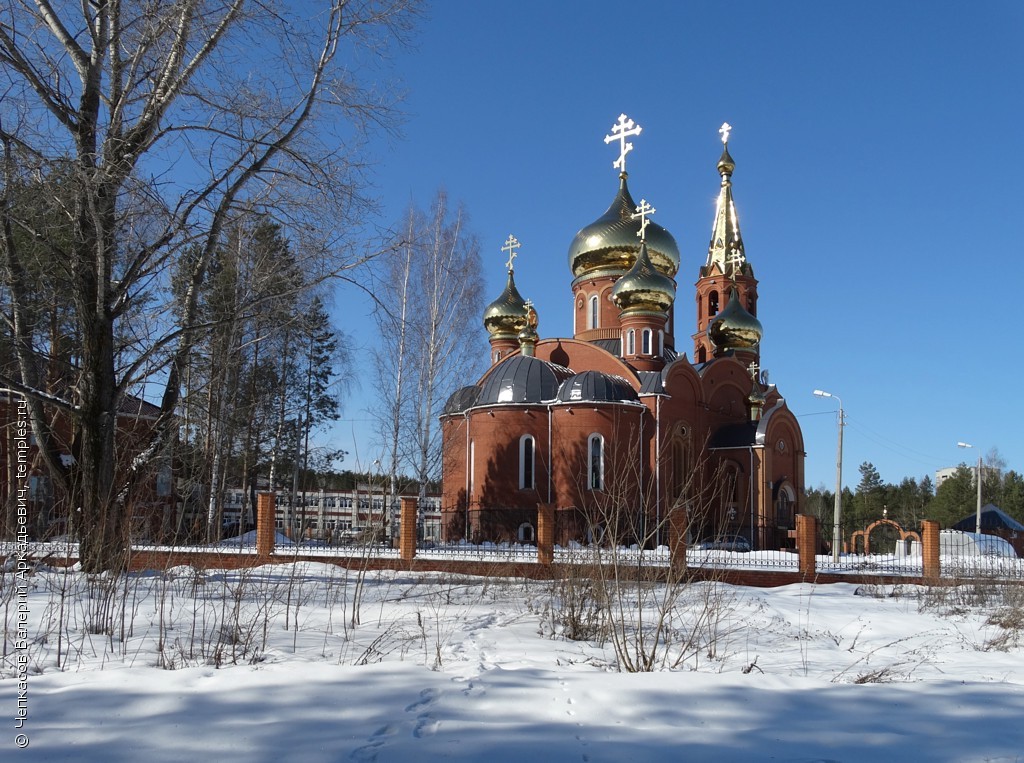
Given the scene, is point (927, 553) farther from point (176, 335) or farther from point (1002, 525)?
point (1002, 525)

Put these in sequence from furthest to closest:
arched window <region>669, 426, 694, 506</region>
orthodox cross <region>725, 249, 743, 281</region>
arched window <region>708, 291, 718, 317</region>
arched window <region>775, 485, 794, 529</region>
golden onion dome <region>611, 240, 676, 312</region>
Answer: arched window <region>708, 291, 718, 317</region>, orthodox cross <region>725, 249, 743, 281</region>, arched window <region>775, 485, 794, 529</region>, golden onion dome <region>611, 240, 676, 312</region>, arched window <region>669, 426, 694, 506</region>

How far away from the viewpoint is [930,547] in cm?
1368

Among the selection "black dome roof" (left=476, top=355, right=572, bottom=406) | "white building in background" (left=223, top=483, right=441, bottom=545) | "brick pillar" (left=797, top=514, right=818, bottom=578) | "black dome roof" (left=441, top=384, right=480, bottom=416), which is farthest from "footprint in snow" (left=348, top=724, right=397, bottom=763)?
"black dome roof" (left=441, top=384, right=480, bottom=416)

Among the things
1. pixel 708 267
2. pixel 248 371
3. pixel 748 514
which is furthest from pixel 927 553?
pixel 708 267

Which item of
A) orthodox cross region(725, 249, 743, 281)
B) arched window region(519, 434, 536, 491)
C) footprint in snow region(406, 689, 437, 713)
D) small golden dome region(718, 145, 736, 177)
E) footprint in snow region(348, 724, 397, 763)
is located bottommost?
footprint in snow region(348, 724, 397, 763)

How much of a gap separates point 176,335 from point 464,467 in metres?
14.8

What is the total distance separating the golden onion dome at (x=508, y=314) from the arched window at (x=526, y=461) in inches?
295

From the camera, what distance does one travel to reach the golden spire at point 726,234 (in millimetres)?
32469

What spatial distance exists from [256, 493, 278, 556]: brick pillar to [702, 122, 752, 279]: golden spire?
22412 mm

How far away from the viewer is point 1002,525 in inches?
1202

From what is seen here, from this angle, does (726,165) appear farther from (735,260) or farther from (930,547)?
(930,547)

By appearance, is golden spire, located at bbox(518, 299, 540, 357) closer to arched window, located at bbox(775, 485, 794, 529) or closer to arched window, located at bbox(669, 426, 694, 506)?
arched window, located at bbox(669, 426, 694, 506)

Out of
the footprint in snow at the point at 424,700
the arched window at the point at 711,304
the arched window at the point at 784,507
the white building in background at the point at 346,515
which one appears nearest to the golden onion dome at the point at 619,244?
the arched window at the point at 711,304

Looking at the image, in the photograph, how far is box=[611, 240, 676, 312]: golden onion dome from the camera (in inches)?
944
